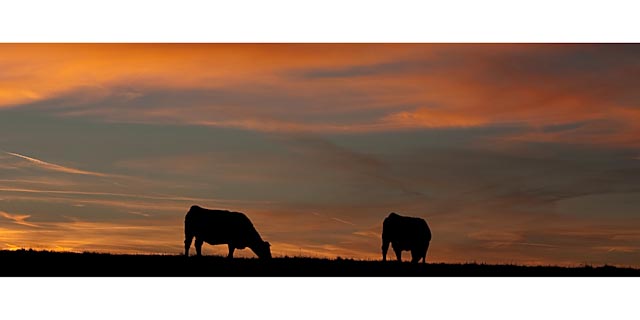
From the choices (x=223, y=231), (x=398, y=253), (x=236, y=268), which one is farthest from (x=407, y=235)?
(x=223, y=231)

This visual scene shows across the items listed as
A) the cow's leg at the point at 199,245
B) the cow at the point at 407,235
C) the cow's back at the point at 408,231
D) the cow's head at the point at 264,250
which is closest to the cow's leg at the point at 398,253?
the cow at the point at 407,235

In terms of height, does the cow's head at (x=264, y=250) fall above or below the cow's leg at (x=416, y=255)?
below

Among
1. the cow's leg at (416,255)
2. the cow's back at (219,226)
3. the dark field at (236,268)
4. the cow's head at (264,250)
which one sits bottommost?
the dark field at (236,268)

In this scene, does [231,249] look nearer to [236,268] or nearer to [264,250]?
[264,250]

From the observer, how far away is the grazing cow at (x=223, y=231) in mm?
25578

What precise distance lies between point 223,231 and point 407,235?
15.6 ft

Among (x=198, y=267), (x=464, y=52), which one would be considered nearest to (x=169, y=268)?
(x=198, y=267)

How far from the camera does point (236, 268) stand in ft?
80.6

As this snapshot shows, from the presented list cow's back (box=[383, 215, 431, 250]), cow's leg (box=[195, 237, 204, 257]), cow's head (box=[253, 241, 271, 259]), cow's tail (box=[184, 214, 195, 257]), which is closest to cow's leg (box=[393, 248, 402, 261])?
cow's back (box=[383, 215, 431, 250])

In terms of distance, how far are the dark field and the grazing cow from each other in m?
0.70

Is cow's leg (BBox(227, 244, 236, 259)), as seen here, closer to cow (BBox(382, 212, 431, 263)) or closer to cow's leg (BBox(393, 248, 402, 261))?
cow (BBox(382, 212, 431, 263))

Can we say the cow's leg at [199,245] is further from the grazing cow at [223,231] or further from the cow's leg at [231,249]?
the cow's leg at [231,249]

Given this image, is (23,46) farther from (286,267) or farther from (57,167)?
(286,267)

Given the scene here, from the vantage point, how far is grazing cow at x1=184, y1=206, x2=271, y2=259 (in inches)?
1007
